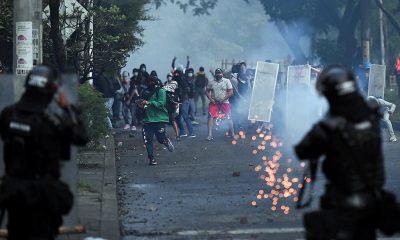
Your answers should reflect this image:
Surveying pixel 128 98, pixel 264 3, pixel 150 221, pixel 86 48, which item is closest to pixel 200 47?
pixel 264 3

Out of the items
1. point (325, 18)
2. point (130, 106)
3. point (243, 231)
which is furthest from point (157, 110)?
point (325, 18)

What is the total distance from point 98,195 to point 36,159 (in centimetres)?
689

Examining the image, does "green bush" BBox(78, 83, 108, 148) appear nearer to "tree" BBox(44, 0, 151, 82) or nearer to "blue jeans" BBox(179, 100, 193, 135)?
"tree" BBox(44, 0, 151, 82)

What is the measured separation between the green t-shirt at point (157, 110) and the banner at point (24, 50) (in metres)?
6.52

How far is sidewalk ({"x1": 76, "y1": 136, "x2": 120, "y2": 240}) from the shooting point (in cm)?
1154

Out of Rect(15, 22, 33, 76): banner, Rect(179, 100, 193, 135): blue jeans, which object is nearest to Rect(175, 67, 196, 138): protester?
Rect(179, 100, 193, 135): blue jeans

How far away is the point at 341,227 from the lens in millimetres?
7066

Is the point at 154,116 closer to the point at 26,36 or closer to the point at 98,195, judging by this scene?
the point at 98,195

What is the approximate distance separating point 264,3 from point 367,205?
3570 cm

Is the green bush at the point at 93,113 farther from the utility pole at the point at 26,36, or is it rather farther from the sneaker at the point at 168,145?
the utility pole at the point at 26,36

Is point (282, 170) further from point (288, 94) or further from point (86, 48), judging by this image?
point (288, 94)

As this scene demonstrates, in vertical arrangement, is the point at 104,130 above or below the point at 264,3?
below

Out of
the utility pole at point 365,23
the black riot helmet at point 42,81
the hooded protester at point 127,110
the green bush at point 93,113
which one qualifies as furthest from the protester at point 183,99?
the black riot helmet at point 42,81

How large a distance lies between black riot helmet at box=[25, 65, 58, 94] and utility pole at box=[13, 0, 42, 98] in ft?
17.5
